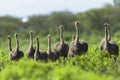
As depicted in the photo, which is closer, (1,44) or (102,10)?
(1,44)

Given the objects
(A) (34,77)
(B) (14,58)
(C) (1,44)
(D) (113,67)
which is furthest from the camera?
(C) (1,44)

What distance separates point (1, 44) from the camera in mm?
37781

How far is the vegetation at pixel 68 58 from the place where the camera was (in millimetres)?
10461

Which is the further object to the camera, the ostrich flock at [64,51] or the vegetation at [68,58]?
the ostrich flock at [64,51]

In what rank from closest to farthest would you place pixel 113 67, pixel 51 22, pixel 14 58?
pixel 113 67
pixel 14 58
pixel 51 22

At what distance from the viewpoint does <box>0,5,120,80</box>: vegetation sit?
10461 mm

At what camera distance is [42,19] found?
69.1m

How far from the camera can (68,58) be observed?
1895 cm

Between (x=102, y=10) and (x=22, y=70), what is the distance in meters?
51.7

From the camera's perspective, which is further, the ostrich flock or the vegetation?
the ostrich flock

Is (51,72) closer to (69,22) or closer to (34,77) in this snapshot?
(34,77)

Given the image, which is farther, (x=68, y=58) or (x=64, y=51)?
(x=64, y=51)

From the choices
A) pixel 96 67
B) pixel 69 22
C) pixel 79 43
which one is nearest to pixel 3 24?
pixel 69 22

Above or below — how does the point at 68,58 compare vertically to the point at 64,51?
below
